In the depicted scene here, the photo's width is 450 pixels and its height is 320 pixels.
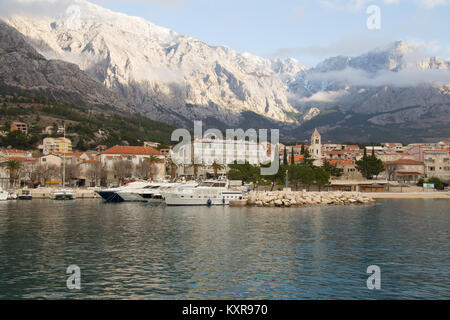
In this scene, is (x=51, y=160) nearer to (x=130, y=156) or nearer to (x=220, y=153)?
(x=130, y=156)

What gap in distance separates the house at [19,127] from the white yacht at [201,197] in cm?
10845

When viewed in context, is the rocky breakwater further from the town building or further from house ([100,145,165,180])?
the town building

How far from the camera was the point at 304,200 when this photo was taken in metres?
80.9

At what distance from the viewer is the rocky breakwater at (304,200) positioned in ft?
257

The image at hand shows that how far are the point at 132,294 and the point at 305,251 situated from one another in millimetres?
15564

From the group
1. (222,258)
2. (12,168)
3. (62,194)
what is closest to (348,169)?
(62,194)

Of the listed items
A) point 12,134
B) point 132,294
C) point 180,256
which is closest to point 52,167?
point 12,134

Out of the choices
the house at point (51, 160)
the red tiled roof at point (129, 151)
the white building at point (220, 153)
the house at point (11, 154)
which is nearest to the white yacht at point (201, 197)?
the house at point (51, 160)

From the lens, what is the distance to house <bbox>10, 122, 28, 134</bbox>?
166 m

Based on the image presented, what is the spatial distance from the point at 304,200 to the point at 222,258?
173 ft

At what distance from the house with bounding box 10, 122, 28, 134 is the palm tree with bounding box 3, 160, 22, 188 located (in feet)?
164

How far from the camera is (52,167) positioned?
126 m

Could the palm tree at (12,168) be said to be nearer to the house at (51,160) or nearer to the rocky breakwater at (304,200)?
the house at (51,160)
